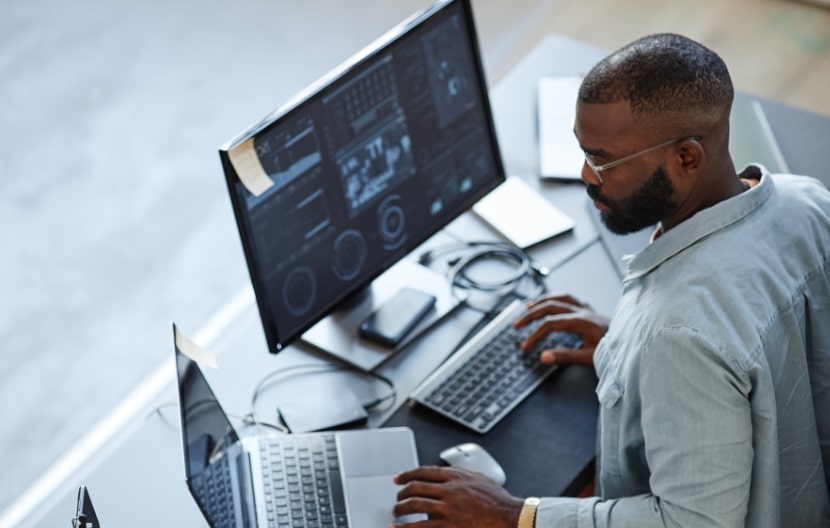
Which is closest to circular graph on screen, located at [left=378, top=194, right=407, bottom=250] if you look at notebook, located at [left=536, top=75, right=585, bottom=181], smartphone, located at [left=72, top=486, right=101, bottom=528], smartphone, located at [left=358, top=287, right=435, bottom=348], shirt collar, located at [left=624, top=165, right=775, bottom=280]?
smartphone, located at [left=358, top=287, right=435, bottom=348]

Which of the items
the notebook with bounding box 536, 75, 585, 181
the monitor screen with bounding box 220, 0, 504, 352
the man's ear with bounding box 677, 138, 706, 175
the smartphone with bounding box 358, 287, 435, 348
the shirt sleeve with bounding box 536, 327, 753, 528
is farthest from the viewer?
the notebook with bounding box 536, 75, 585, 181

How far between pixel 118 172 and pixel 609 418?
102 inches

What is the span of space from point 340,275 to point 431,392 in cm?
28

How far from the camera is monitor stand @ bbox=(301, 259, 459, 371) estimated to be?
7.19ft

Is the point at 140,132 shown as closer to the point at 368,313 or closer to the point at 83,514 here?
the point at 368,313

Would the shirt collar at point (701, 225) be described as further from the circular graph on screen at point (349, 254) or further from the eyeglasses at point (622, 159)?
the circular graph on screen at point (349, 254)

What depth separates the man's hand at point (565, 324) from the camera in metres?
2.14

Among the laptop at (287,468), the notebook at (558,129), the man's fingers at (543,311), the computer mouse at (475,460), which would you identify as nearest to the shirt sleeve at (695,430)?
the computer mouse at (475,460)

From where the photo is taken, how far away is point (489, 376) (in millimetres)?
2127

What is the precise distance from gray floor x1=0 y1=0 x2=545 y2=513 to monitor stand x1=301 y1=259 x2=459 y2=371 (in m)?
1.21

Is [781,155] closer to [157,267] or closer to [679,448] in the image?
[679,448]

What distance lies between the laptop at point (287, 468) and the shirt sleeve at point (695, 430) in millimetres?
449

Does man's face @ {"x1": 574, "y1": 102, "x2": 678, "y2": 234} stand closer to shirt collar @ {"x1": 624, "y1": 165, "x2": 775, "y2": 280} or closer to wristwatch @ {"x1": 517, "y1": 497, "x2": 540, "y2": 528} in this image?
shirt collar @ {"x1": 624, "y1": 165, "x2": 775, "y2": 280}

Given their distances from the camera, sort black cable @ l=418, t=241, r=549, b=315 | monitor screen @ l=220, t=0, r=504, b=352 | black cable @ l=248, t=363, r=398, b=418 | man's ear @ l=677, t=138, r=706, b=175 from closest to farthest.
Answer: man's ear @ l=677, t=138, r=706, b=175
monitor screen @ l=220, t=0, r=504, b=352
black cable @ l=248, t=363, r=398, b=418
black cable @ l=418, t=241, r=549, b=315
